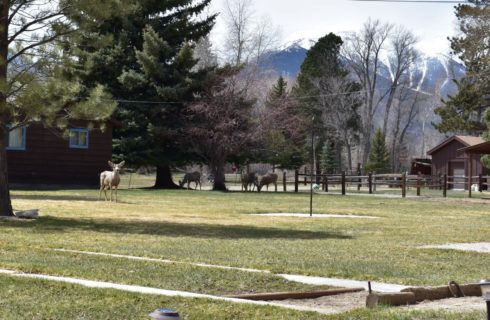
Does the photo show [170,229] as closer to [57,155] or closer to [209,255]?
[209,255]

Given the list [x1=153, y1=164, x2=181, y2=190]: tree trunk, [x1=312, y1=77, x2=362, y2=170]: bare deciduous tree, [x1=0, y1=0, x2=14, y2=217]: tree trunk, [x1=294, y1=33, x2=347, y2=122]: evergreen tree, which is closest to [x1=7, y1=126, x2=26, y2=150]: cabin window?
[x1=153, y1=164, x2=181, y2=190]: tree trunk

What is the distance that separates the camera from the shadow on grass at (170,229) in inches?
652

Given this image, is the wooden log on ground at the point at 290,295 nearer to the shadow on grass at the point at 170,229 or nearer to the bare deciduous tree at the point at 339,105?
the shadow on grass at the point at 170,229

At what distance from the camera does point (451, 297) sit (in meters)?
8.95

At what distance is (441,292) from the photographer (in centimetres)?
894

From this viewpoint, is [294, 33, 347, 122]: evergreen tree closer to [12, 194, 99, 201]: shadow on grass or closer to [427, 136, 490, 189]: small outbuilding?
[427, 136, 490, 189]: small outbuilding

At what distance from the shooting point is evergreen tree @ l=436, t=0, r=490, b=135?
35.8m

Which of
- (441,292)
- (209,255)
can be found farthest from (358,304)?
(209,255)

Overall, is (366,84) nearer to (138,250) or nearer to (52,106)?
(52,106)

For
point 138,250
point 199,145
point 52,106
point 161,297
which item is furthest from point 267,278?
point 199,145

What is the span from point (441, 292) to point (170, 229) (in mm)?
9644

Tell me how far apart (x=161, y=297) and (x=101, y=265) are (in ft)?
9.25

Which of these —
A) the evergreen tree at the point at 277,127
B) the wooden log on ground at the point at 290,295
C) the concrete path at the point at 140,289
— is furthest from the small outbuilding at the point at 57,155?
the wooden log on ground at the point at 290,295

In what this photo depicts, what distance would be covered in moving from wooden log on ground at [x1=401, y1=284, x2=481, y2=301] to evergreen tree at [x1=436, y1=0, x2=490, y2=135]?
2767 centimetres
